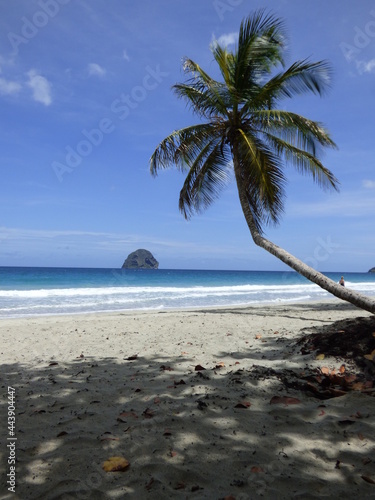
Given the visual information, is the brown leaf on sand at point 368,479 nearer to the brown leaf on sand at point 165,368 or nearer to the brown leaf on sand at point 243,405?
the brown leaf on sand at point 243,405

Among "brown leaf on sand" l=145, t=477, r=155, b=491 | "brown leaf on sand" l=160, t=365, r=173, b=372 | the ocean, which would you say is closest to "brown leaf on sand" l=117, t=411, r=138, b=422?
"brown leaf on sand" l=145, t=477, r=155, b=491

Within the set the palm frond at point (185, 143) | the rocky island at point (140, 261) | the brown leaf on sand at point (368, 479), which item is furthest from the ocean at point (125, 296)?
the rocky island at point (140, 261)

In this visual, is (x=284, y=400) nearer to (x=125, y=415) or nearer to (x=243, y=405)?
(x=243, y=405)

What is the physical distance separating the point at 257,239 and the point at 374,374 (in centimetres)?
495

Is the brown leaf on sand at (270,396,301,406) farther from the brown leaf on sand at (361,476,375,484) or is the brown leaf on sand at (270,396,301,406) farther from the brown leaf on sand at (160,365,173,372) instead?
the brown leaf on sand at (160,365,173,372)

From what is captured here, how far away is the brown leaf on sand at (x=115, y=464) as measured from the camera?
2674 millimetres

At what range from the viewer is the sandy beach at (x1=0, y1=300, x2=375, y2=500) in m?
2.50

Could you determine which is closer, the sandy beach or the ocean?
the sandy beach

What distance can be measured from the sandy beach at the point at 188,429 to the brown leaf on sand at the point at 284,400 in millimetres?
20

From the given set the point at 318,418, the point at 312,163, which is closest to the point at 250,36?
the point at 312,163

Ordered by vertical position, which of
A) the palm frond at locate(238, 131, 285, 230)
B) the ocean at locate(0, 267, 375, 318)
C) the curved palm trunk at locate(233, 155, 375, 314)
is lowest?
the ocean at locate(0, 267, 375, 318)

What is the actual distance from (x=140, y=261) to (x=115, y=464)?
374ft

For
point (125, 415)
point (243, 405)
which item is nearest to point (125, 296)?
point (125, 415)

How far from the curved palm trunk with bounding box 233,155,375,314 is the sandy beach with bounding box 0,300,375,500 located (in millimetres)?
1133
